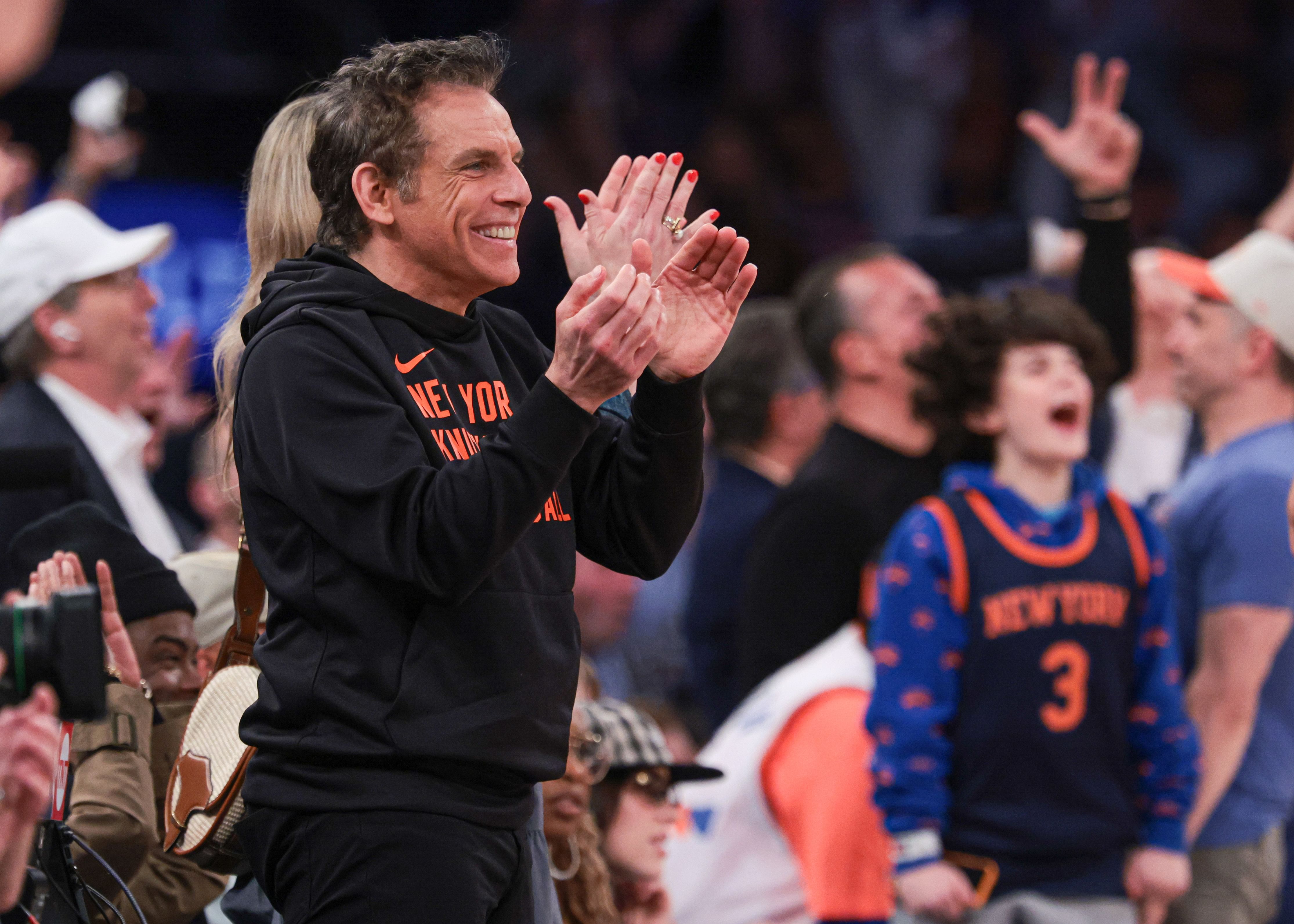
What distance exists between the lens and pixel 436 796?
1922 mm

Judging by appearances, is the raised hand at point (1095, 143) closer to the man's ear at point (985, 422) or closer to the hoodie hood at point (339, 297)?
the man's ear at point (985, 422)

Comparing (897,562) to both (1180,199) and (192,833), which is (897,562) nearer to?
(192,833)

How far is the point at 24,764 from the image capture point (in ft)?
5.42

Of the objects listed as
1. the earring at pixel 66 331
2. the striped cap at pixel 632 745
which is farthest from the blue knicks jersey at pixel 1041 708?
the earring at pixel 66 331

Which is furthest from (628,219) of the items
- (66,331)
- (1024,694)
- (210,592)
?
(66,331)

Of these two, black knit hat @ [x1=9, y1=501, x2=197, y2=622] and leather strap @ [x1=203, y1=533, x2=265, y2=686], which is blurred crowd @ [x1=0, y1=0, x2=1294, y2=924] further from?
leather strap @ [x1=203, y1=533, x2=265, y2=686]

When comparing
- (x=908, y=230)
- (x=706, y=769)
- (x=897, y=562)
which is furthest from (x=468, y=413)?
(x=908, y=230)

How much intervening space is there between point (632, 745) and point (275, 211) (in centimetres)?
119

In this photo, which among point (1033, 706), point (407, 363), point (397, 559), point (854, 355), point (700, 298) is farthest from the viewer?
point (854, 355)

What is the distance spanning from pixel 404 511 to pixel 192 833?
0.65m

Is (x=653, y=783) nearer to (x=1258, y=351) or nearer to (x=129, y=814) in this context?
(x=129, y=814)

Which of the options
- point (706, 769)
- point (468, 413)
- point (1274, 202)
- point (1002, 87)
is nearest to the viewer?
point (468, 413)

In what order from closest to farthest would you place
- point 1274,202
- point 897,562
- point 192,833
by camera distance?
1. point 192,833
2. point 897,562
3. point 1274,202

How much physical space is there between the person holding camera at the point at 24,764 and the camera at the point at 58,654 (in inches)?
0.5
